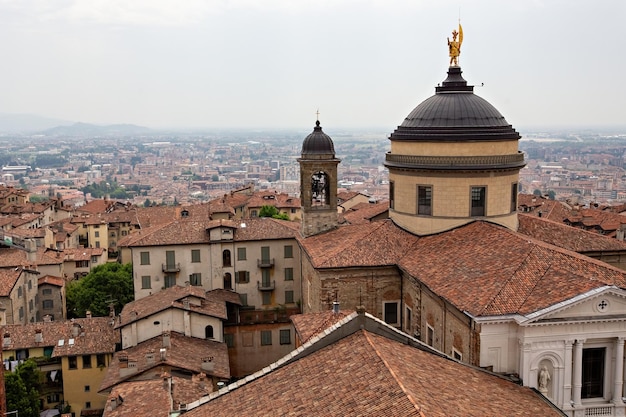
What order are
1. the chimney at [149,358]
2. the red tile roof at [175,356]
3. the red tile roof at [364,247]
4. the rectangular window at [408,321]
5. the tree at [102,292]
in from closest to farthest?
the rectangular window at [408,321], the red tile roof at [364,247], the red tile roof at [175,356], the chimney at [149,358], the tree at [102,292]

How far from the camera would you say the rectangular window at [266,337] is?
131 feet

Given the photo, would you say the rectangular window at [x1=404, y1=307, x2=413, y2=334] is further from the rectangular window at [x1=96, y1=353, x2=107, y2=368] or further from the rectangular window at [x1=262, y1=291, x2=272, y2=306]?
the rectangular window at [x1=262, y1=291, x2=272, y2=306]

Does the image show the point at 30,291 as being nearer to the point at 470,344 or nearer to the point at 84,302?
the point at 84,302

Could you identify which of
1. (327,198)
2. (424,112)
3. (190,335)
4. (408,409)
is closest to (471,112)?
(424,112)

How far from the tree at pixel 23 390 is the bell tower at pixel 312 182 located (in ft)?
53.3

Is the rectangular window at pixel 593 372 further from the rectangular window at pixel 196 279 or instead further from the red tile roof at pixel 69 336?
the rectangular window at pixel 196 279

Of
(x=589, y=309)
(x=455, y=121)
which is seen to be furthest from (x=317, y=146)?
(x=589, y=309)

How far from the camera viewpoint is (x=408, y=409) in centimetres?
1343

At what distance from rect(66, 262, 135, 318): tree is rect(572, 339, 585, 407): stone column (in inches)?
1492

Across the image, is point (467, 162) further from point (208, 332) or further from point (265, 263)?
point (265, 263)

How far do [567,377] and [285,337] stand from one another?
21.1m

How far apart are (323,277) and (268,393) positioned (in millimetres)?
14352

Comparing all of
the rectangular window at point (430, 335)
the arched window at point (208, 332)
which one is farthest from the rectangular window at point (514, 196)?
the arched window at point (208, 332)

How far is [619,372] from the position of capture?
21.8 m
